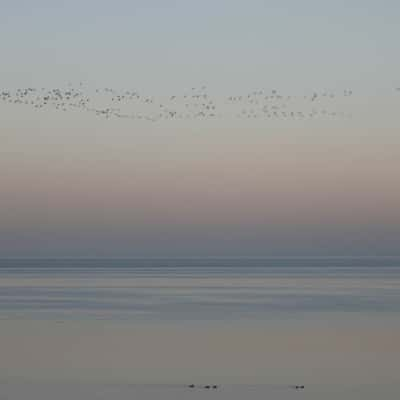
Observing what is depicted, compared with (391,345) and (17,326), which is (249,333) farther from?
(17,326)

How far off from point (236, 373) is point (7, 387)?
4939 millimetres

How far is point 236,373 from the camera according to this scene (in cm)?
2258

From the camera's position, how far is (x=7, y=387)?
68.6 ft

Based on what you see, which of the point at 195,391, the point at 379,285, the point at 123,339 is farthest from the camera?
the point at 379,285

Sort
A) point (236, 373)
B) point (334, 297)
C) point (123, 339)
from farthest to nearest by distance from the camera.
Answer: point (334, 297) < point (123, 339) < point (236, 373)

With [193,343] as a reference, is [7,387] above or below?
below

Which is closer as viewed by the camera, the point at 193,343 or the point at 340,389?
the point at 340,389

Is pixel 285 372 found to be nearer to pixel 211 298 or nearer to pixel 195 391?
pixel 195 391

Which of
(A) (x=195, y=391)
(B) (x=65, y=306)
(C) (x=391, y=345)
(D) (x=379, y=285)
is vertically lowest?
(A) (x=195, y=391)

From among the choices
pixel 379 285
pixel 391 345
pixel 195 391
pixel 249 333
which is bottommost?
pixel 195 391

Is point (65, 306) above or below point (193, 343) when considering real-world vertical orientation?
above

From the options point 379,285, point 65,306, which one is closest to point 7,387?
point 65,306

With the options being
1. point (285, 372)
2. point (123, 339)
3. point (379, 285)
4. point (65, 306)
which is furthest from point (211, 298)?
point (285, 372)

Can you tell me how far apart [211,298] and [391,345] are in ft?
72.5
